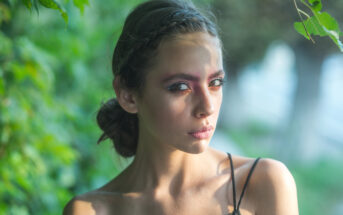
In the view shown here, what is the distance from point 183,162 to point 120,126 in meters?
0.37

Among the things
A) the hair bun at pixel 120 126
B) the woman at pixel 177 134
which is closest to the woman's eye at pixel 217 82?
the woman at pixel 177 134

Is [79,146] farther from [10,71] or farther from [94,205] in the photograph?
[94,205]

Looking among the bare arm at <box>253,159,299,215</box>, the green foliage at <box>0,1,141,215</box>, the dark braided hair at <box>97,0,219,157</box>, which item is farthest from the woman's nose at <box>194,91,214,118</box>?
the green foliage at <box>0,1,141,215</box>

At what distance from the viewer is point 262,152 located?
10711 mm

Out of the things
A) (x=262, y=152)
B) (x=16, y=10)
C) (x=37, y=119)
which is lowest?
(x=262, y=152)

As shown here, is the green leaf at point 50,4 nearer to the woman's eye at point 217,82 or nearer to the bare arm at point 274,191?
the woman's eye at point 217,82

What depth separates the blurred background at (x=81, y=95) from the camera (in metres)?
2.29

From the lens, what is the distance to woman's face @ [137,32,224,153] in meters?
1.49

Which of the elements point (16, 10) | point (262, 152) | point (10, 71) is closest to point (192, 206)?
point (10, 71)

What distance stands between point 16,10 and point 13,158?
0.97m

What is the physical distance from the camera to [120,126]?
193cm

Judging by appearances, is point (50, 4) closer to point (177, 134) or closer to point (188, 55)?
point (188, 55)

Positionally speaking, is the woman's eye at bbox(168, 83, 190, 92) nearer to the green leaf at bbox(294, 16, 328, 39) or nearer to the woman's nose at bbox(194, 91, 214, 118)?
the woman's nose at bbox(194, 91, 214, 118)

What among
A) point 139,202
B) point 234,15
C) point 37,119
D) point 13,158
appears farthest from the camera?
point 234,15
